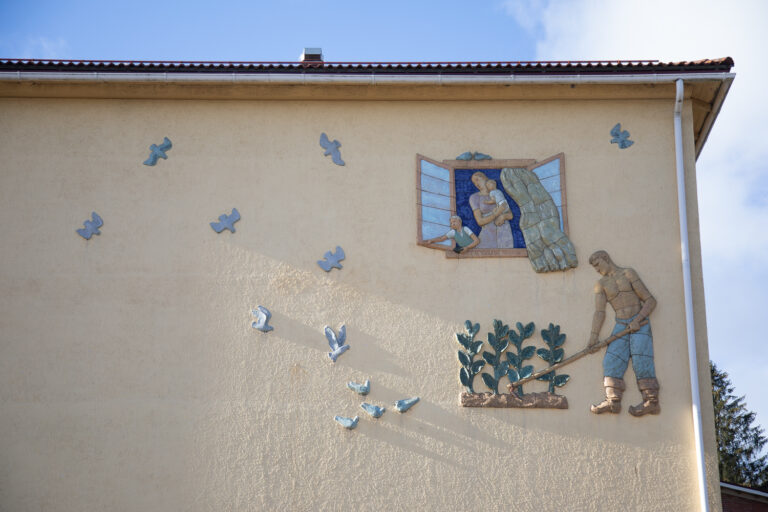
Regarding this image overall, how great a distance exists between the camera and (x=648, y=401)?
11.2 meters

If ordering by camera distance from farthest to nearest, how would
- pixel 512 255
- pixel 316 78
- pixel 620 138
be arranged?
pixel 620 138
pixel 316 78
pixel 512 255

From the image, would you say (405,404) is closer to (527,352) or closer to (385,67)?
(527,352)

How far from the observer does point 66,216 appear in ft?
39.4

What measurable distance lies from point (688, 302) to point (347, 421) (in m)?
3.59

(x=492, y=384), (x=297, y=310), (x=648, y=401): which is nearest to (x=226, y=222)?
A: (x=297, y=310)

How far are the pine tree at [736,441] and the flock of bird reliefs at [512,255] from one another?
13.4m

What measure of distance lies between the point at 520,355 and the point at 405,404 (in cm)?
124

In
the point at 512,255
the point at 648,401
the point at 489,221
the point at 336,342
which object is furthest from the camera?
the point at 489,221

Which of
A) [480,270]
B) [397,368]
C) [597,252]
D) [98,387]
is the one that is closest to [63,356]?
[98,387]

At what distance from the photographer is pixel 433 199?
12.0 m

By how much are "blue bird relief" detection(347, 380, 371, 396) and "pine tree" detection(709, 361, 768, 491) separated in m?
14.4

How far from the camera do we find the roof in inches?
470

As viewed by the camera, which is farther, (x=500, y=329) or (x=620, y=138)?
(x=620, y=138)

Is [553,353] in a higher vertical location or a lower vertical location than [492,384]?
higher
